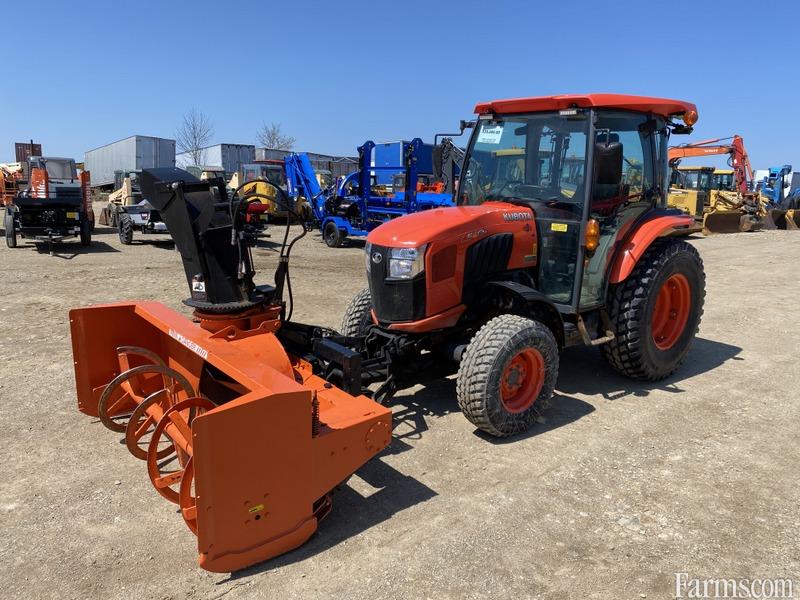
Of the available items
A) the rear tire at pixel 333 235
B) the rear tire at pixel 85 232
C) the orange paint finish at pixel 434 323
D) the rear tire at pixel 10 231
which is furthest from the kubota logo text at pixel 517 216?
the rear tire at pixel 10 231

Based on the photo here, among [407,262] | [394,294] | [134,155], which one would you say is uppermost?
[134,155]

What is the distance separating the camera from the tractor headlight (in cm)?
406

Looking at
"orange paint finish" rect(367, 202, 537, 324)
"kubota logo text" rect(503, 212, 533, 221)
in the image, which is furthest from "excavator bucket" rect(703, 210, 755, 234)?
"orange paint finish" rect(367, 202, 537, 324)

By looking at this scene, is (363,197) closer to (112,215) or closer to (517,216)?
(112,215)

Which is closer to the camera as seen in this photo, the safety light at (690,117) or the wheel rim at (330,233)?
the safety light at (690,117)

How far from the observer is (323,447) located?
116 inches

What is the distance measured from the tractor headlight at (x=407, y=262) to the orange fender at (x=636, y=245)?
1.74 m

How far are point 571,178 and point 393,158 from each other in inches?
432

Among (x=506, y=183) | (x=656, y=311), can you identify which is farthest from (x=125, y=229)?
(x=656, y=311)

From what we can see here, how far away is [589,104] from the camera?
4422 millimetres

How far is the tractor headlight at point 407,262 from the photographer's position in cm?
406

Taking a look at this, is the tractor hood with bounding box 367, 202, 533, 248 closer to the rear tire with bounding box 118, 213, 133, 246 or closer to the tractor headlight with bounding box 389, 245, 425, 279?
the tractor headlight with bounding box 389, 245, 425, 279

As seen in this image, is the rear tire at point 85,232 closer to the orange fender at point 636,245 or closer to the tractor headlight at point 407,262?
the tractor headlight at point 407,262

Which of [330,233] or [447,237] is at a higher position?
[447,237]
